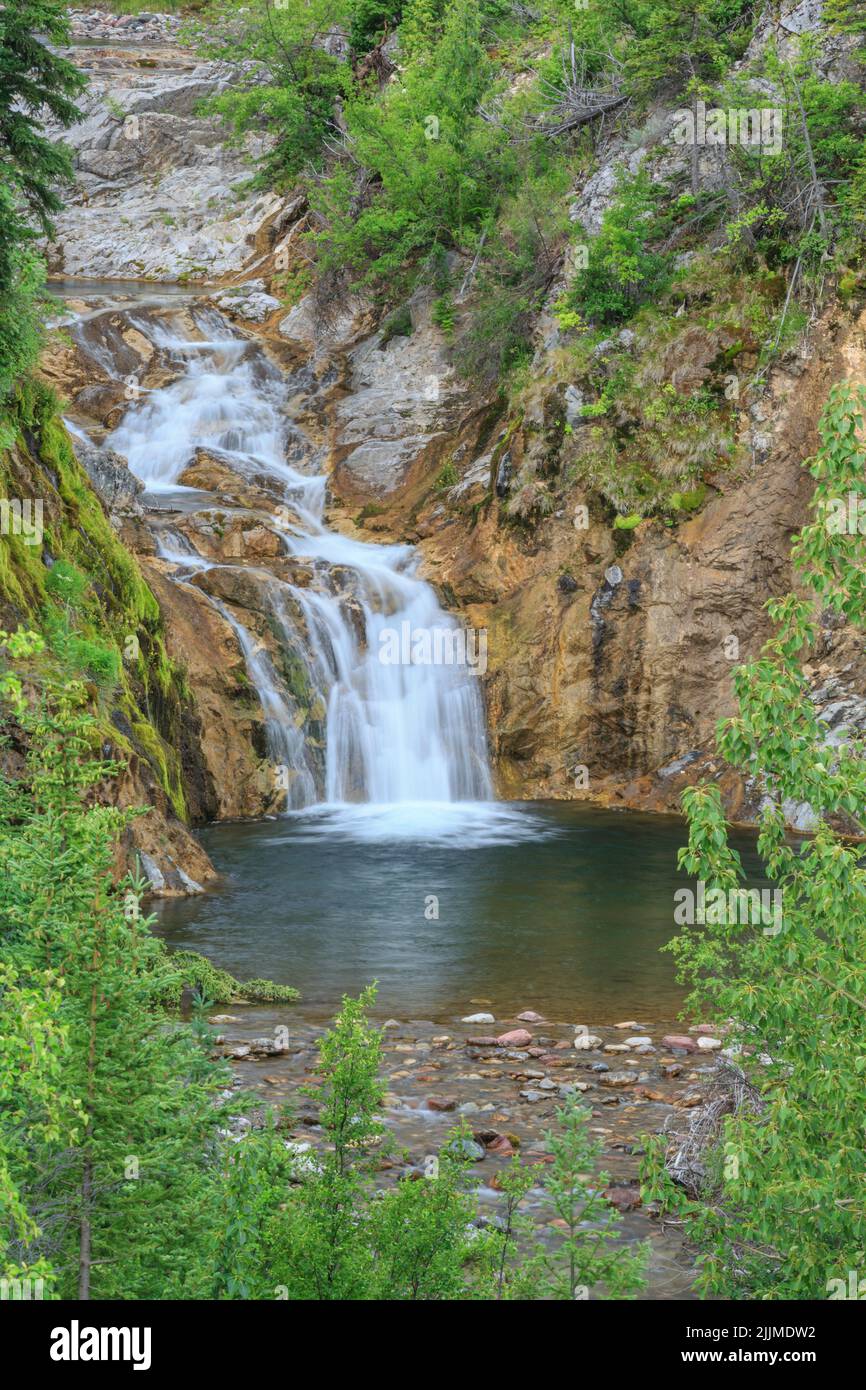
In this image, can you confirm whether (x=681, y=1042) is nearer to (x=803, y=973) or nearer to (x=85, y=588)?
(x=803, y=973)

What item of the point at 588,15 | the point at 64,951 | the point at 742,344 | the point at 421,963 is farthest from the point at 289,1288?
the point at 588,15

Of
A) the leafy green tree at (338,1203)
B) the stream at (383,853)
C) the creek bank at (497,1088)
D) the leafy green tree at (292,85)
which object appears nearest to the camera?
the leafy green tree at (338,1203)

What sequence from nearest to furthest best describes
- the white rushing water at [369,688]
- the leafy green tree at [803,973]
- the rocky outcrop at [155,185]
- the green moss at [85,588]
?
the leafy green tree at [803,973], the green moss at [85,588], the white rushing water at [369,688], the rocky outcrop at [155,185]

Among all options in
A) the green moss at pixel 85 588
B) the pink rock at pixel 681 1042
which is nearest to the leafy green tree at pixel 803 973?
the pink rock at pixel 681 1042

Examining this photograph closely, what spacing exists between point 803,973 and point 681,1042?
5.57 meters

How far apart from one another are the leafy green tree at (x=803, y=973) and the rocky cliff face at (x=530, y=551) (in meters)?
15.0

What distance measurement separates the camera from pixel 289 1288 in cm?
490

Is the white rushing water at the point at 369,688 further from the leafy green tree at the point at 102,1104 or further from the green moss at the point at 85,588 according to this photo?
the leafy green tree at the point at 102,1104

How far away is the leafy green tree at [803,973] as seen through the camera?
535 cm

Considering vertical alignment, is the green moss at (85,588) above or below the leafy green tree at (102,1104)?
above

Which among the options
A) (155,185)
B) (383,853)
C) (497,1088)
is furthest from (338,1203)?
(155,185)

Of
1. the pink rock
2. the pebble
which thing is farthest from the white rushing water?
the pink rock

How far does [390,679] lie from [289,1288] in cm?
1989

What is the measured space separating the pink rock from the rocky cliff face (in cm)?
1035
